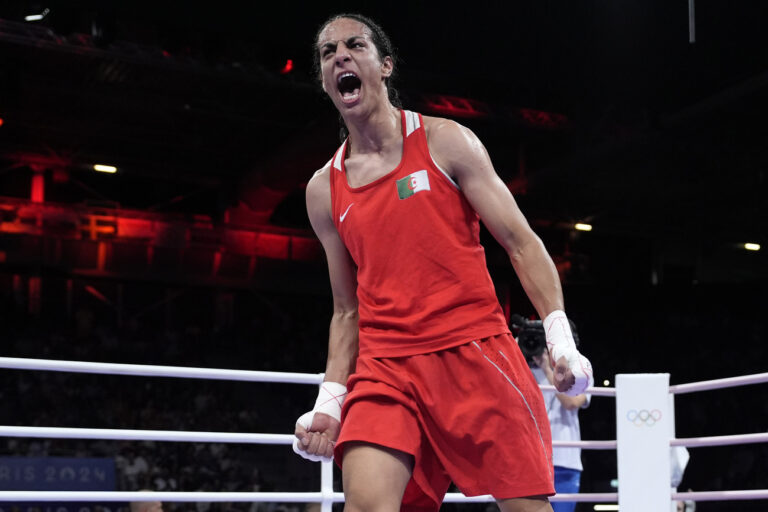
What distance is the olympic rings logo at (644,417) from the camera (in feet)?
9.15

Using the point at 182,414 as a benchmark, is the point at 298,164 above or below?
above

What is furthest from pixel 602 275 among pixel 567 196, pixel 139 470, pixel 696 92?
pixel 139 470

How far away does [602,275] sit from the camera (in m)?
14.0

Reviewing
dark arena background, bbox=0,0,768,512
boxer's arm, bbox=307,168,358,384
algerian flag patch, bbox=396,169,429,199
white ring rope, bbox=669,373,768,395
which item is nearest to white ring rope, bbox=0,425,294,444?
boxer's arm, bbox=307,168,358,384

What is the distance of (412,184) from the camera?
184cm

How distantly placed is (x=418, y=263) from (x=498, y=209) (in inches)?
7.1

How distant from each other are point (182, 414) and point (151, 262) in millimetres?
2001

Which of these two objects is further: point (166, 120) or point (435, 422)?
point (166, 120)

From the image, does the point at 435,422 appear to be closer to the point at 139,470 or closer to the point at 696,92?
the point at 696,92

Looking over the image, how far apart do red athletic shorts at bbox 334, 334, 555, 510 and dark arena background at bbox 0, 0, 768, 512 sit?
4.45 metres

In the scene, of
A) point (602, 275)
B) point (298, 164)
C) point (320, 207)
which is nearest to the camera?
point (320, 207)

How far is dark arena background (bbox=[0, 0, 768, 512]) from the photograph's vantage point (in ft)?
20.7

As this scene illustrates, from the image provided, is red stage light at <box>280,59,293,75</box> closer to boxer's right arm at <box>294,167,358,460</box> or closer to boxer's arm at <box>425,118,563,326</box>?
boxer's right arm at <box>294,167,358,460</box>

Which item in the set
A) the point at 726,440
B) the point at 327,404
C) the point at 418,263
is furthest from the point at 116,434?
the point at 726,440
